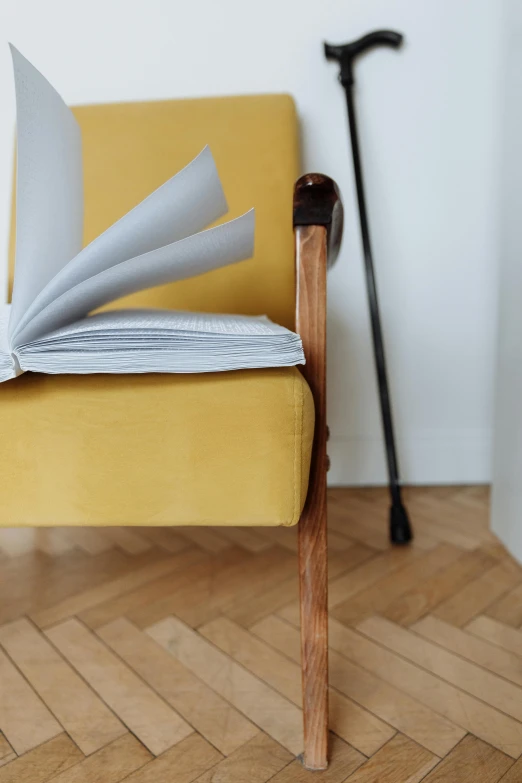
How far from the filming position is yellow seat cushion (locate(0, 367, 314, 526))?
0.56 metres

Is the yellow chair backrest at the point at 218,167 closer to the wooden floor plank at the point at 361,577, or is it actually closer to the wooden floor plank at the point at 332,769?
the wooden floor plank at the point at 361,577

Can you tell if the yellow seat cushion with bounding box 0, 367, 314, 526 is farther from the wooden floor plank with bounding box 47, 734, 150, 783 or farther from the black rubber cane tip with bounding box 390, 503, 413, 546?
the black rubber cane tip with bounding box 390, 503, 413, 546

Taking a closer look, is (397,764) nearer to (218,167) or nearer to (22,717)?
(22,717)

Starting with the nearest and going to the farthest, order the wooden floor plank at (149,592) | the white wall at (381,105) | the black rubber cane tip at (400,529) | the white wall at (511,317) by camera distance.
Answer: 1. the wooden floor plank at (149,592)
2. the white wall at (511,317)
3. the black rubber cane tip at (400,529)
4. the white wall at (381,105)

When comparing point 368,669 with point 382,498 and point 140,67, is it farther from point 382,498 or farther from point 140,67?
point 140,67

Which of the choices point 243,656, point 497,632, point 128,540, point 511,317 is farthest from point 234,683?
point 511,317

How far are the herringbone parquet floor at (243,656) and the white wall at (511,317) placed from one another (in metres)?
0.10

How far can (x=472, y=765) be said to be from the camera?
2.21 ft

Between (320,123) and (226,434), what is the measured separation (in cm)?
104

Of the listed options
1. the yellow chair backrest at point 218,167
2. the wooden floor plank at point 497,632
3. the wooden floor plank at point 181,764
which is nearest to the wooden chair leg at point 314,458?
the wooden floor plank at point 181,764

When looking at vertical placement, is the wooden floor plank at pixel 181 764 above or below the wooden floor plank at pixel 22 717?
below

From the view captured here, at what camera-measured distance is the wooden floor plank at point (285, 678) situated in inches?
28.5

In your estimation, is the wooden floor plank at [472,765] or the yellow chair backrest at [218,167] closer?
the wooden floor plank at [472,765]

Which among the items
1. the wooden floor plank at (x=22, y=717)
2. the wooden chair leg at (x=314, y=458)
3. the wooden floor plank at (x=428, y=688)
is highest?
the wooden chair leg at (x=314, y=458)
